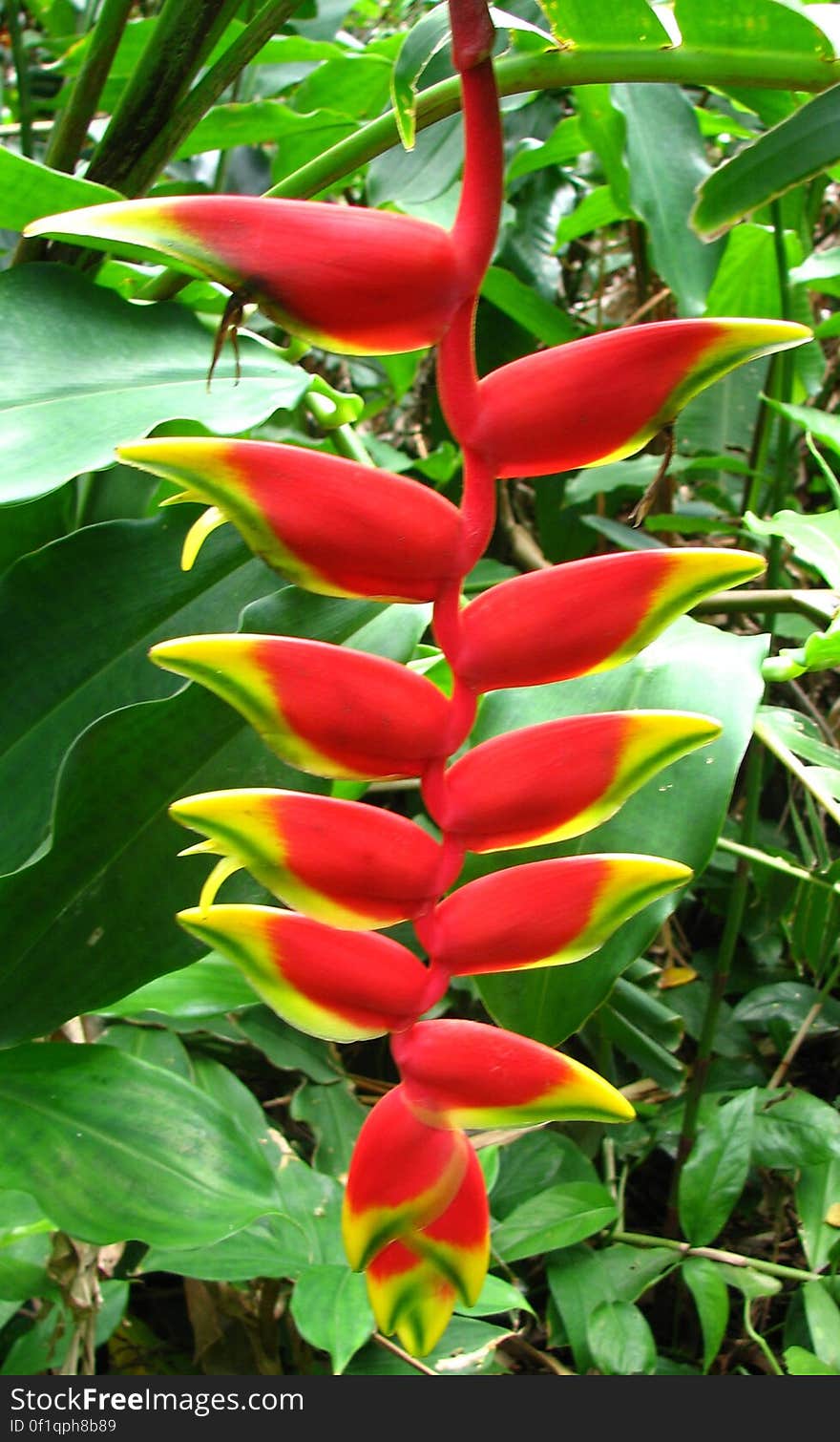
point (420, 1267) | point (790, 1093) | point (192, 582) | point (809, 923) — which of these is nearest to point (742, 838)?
point (809, 923)

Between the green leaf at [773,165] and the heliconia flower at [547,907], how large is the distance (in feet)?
0.89

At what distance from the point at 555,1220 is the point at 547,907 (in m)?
0.64

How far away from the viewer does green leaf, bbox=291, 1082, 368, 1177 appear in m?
0.83

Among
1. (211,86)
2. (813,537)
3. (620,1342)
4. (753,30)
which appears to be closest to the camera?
(753,30)

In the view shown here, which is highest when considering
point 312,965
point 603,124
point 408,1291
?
point 603,124

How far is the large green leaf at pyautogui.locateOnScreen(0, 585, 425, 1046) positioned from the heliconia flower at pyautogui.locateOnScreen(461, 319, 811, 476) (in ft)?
0.74

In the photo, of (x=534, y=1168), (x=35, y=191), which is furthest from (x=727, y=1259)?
(x=35, y=191)

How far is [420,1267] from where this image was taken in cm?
33

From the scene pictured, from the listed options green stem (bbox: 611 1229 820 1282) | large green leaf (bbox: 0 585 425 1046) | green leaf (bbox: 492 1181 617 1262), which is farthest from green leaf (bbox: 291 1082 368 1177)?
large green leaf (bbox: 0 585 425 1046)

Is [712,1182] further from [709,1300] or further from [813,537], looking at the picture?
[813,537]

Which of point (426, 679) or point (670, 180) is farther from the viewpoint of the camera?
point (670, 180)

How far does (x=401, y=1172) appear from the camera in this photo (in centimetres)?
30

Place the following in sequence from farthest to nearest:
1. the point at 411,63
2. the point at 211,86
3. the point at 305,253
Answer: the point at 211,86 → the point at 411,63 → the point at 305,253

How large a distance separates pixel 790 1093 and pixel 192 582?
71cm
